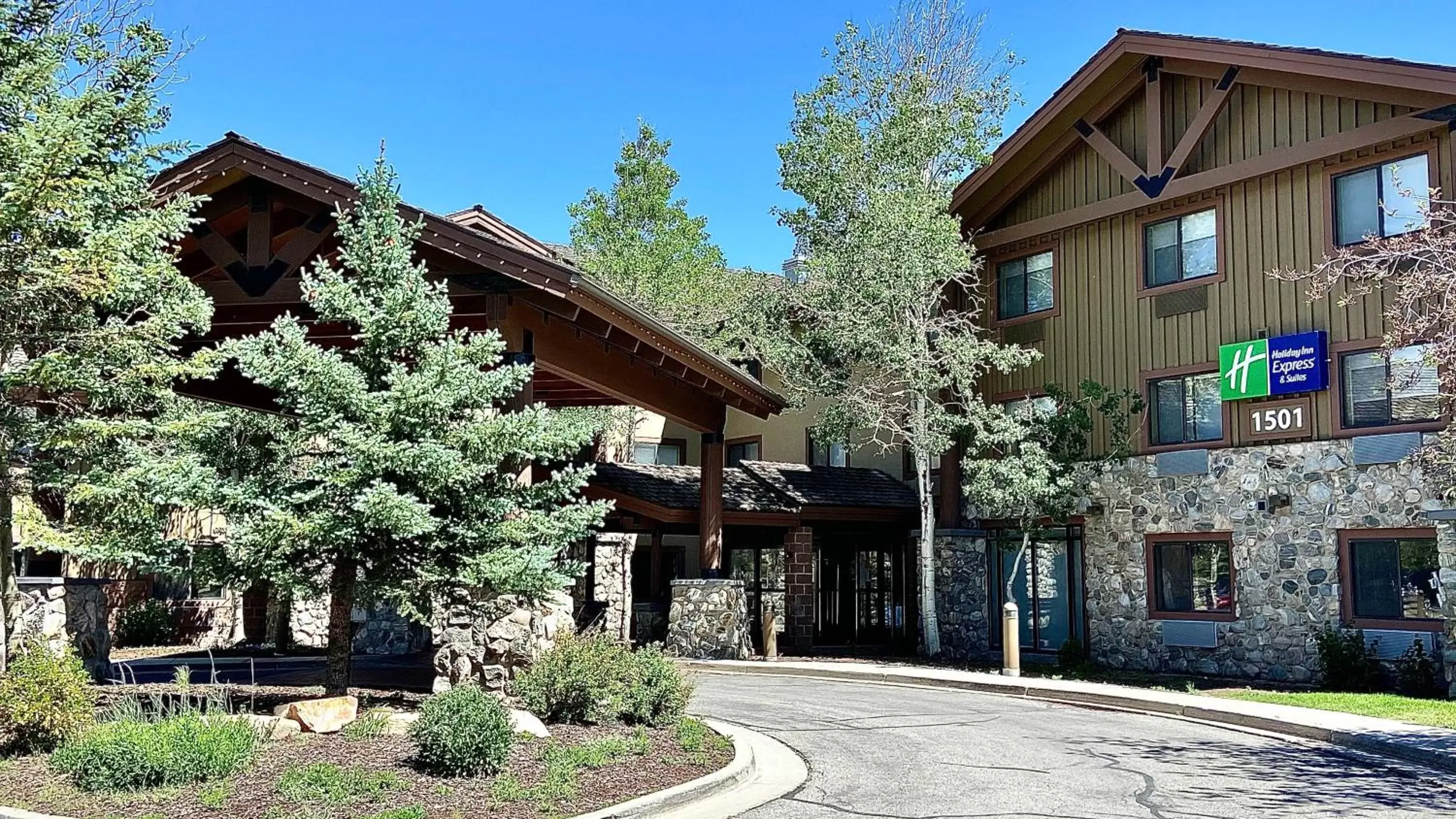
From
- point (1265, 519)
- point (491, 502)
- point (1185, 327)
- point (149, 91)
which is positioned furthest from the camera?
point (1185, 327)

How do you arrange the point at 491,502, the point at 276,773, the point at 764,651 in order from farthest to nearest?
the point at 764,651, the point at 491,502, the point at 276,773

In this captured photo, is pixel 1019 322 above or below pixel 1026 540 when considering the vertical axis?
above

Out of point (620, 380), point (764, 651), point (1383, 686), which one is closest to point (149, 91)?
point (620, 380)

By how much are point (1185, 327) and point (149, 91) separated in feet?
51.8

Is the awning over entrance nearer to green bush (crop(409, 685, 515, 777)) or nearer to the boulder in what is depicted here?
the boulder

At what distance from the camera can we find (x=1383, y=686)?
18141 mm

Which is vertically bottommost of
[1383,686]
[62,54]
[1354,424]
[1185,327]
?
[1383,686]

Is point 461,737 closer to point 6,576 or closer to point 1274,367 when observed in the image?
point 6,576

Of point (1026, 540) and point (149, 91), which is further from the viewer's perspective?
point (1026, 540)

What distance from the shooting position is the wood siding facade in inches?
750

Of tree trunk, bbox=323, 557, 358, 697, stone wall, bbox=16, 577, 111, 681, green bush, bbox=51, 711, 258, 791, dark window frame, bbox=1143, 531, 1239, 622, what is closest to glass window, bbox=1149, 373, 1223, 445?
dark window frame, bbox=1143, 531, 1239, 622

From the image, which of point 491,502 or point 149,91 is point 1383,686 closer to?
point 491,502

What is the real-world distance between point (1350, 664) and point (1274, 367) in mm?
4511

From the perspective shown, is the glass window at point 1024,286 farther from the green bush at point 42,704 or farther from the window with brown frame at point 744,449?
the green bush at point 42,704
